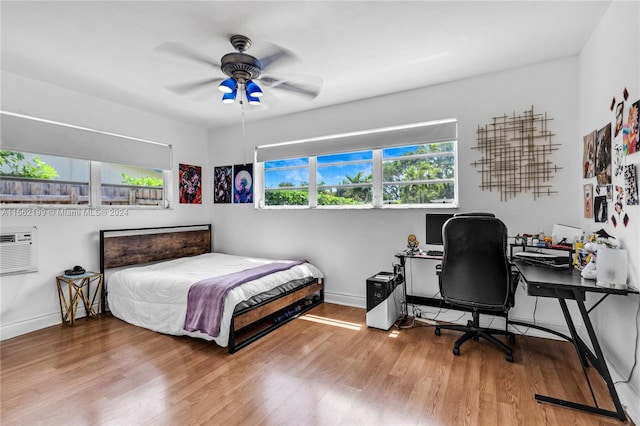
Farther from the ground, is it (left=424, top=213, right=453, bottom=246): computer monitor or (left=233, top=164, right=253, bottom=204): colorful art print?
(left=233, top=164, right=253, bottom=204): colorful art print

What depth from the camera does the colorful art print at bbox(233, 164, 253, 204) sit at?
494cm

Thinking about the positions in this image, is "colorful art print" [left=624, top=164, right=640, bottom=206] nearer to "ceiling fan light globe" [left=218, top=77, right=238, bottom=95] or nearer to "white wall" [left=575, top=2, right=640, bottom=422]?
"white wall" [left=575, top=2, right=640, bottom=422]

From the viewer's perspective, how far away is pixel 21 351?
9.21 feet

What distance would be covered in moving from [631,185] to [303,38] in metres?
2.47

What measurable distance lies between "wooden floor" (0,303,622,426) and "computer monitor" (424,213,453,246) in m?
0.93

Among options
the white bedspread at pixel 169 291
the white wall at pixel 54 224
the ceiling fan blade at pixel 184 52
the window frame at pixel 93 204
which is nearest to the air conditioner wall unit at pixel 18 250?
the white wall at pixel 54 224

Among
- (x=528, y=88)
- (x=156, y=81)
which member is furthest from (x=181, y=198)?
(x=528, y=88)

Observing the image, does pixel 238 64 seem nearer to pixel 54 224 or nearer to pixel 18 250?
pixel 54 224

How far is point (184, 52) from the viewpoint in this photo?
8.81 ft

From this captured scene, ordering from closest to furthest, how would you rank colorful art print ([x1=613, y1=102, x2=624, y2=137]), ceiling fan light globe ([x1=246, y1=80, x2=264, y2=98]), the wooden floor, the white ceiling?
the wooden floor
colorful art print ([x1=613, y1=102, x2=624, y2=137])
the white ceiling
ceiling fan light globe ([x1=246, y1=80, x2=264, y2=98])

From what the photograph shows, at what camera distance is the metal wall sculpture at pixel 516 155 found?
3059 mm

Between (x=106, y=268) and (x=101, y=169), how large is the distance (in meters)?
1.25

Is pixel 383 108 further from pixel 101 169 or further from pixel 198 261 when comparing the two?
pixel 101 169

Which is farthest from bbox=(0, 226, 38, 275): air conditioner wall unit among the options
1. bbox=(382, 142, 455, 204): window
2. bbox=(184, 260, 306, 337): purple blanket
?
bbox=(382, 142, 455, 204): window
